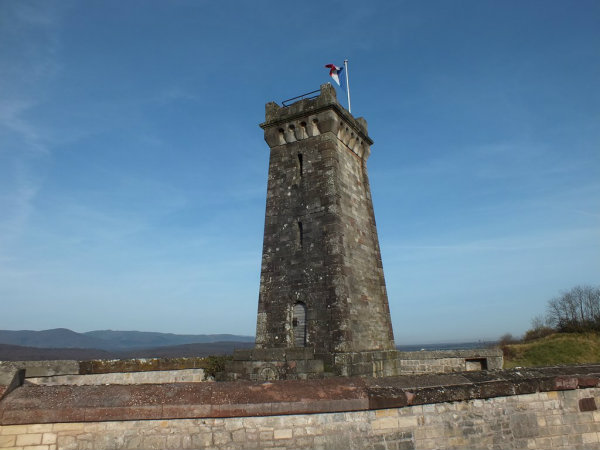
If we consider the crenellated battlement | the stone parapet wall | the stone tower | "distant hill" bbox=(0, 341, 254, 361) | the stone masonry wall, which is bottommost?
"distant hill" bbox=(0, 341, 254, 361)

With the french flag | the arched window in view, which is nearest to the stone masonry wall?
A: the arched window

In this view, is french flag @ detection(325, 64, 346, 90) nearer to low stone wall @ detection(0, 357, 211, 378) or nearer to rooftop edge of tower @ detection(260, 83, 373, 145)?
rooftop edge of tower @ detection(260, 83, 373, 145)

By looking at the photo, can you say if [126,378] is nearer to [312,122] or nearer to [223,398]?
[223,398]

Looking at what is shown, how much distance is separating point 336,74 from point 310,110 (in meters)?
3.03

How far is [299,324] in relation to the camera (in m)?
12.3

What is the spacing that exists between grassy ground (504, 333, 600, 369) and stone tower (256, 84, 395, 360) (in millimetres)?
17394

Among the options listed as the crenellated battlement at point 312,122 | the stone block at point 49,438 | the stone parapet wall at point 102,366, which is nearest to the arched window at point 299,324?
the stone parapet wall at point 102,366

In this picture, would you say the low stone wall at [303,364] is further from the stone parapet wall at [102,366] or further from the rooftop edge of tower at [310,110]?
the rooftop edge of tower at [310,110]

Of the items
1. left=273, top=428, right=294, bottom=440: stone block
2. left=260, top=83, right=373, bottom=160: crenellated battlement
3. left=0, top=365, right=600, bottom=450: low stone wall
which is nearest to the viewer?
left=0, top=365, right=600, bottom=450: low stone wall

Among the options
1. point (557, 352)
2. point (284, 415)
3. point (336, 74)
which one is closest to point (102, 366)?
point (284, 415)

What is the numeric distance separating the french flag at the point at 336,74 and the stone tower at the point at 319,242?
1790 millimetres

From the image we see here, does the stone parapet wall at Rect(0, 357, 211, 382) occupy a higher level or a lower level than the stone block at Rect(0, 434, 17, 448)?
higher

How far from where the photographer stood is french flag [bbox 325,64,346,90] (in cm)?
1595

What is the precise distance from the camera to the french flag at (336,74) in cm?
1595
